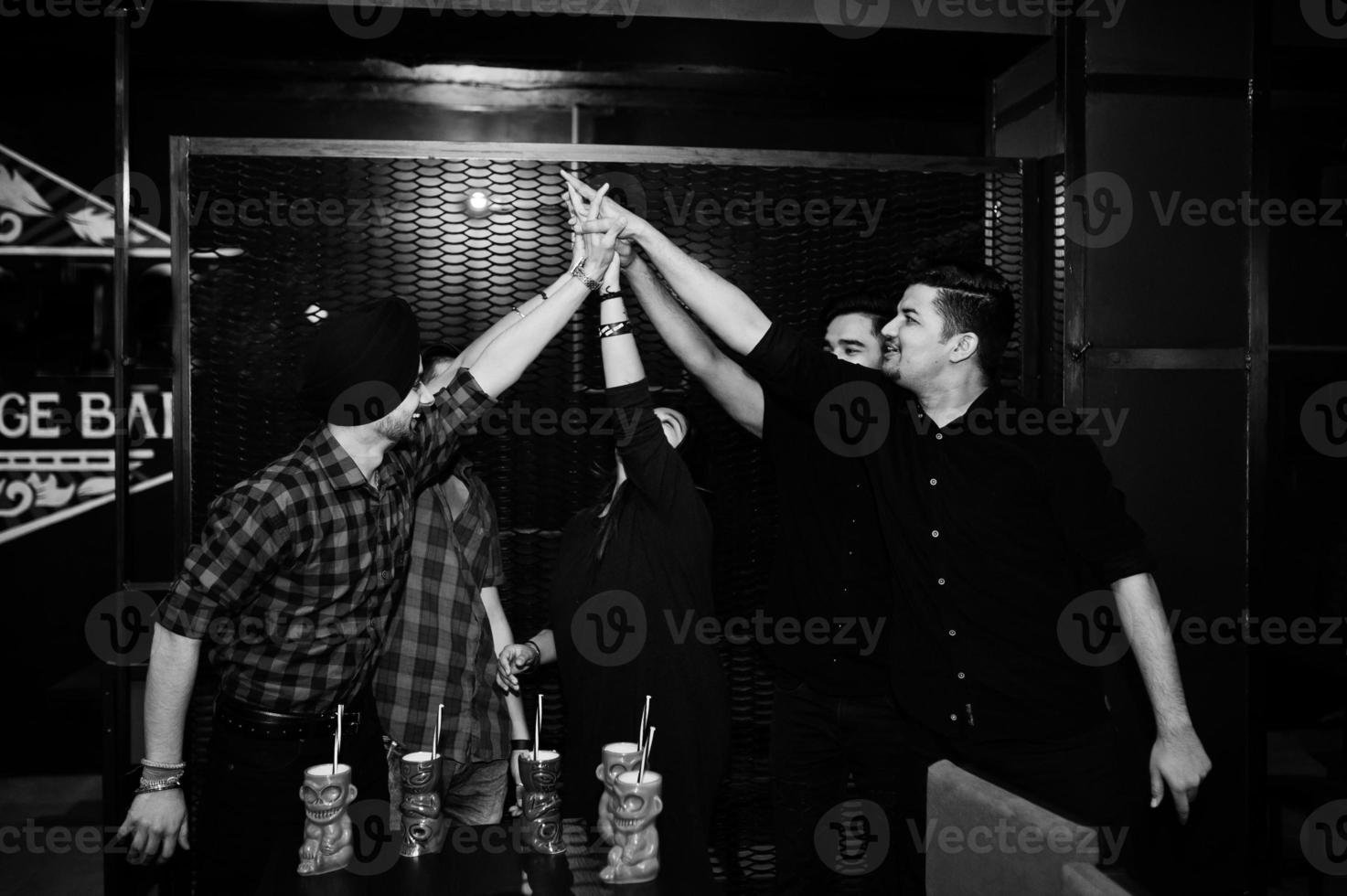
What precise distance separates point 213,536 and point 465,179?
129 centimetres

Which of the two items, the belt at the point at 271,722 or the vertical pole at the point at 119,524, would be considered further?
the vertical pole at the point at 119,524

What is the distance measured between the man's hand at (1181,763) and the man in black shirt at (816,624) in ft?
1.70

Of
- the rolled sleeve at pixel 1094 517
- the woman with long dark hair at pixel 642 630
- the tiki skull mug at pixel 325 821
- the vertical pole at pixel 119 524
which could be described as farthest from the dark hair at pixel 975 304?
the vertical pole at pixel 119 524

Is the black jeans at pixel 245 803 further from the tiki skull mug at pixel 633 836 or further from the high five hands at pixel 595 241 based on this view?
the high five hands at pixel 595 241

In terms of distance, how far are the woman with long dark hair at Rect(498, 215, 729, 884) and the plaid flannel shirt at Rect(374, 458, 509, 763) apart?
0.18 metres

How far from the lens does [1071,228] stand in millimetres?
2613

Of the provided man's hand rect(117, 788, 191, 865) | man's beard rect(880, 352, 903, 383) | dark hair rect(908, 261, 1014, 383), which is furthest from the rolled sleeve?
man's hand rect(117, 788, 191, 865)

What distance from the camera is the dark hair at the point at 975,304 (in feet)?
6.61

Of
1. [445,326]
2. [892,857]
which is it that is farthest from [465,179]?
[892,857]

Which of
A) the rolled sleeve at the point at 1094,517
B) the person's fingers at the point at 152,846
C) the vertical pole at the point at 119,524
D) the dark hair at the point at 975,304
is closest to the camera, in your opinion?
the person's fingers at the point at 152,846

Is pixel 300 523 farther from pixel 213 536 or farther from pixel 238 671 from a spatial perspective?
pixel 238 671

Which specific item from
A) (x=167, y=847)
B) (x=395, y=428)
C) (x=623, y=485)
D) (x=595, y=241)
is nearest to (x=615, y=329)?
(x=595, y=241)

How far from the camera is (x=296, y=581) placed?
5.76 ft

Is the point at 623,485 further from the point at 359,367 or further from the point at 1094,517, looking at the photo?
the point at 1094,517
